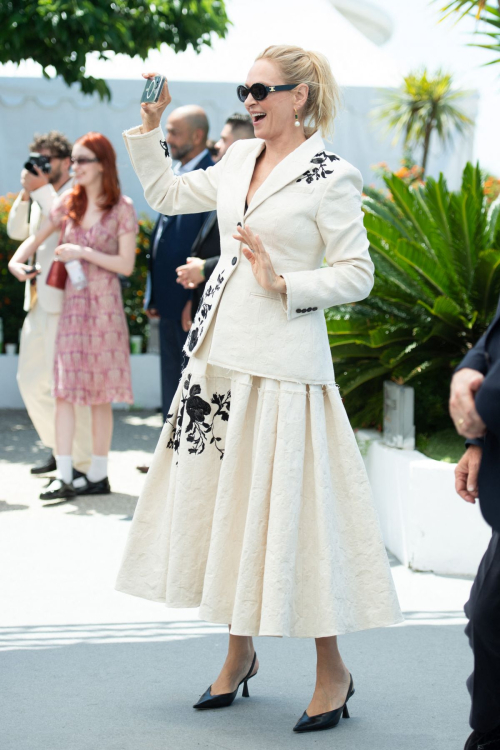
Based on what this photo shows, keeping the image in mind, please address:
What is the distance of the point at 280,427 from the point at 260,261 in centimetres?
50

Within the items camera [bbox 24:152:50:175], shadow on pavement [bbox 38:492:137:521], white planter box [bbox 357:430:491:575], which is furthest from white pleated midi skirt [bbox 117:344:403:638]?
camera [bbox 24:152:50:175]

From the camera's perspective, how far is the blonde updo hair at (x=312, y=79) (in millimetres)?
3057

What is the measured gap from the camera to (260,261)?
→ 2936mm

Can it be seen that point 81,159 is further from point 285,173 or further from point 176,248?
point 285,173

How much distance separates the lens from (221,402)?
314 centimetres

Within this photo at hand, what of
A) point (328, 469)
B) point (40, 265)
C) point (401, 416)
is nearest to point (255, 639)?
point (328, 469)

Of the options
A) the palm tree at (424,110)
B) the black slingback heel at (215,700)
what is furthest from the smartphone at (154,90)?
the palm tree at (424,110)

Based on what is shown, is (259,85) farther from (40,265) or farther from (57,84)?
(57,84)

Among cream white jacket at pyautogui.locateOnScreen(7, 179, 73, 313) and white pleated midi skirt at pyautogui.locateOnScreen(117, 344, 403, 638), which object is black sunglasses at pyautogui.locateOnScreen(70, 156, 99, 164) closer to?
cream white jacket at pyautogui.locateOnScreen(7, 179, 73, 313)

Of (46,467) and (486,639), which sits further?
(46,467)

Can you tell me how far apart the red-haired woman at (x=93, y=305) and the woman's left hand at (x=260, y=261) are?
3324 mm

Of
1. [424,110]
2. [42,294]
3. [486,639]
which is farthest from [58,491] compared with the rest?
[424,110]

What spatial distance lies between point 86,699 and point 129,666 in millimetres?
333

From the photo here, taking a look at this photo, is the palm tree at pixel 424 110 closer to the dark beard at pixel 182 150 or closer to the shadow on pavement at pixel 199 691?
the dark beard at pixel 182 150
